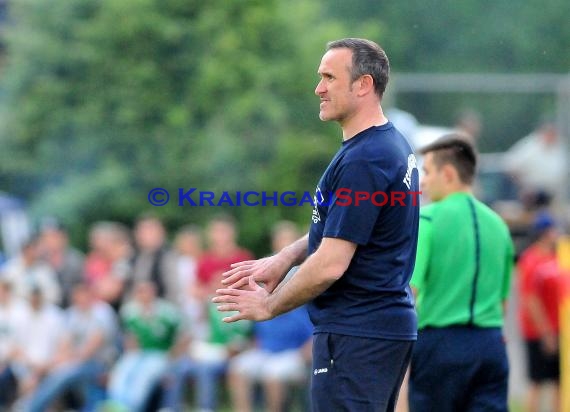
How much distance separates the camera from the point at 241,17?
18984 millimetres

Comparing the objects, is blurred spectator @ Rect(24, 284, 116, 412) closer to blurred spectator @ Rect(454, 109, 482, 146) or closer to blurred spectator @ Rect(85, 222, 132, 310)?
blurred spectator @ Rect(85, 222, 132, 310)

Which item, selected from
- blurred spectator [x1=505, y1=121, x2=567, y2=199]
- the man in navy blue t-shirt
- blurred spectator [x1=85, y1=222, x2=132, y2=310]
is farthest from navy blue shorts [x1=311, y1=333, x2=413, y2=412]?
blurred spectator [x1=505, y1=121, x2=567, y2=199]

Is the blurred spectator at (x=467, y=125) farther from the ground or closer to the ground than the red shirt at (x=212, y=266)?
farther from the ground

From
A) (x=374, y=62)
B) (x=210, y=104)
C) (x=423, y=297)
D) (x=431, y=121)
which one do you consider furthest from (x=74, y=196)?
(x=374, y=62)

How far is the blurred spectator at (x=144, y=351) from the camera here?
44.7ft

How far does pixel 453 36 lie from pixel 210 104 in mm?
7121

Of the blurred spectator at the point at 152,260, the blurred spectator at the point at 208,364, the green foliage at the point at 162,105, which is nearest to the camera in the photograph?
the blurred spectator at the point at 208,364

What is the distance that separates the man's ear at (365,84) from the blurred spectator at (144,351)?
823 centimetres

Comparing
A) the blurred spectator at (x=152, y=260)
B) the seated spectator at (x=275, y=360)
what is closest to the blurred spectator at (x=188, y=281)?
the blurred spectator at (x=152, y=260)

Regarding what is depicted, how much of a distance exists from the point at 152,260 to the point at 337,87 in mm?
9410

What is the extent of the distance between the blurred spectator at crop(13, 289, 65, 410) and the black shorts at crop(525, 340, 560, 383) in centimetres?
513

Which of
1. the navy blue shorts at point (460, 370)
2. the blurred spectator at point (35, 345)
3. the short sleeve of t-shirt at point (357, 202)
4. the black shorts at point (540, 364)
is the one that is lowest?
the black shorts at point (540, 364)

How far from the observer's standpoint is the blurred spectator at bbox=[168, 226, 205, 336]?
46.9ft

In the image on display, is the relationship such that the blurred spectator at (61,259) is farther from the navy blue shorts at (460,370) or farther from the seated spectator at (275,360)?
the navy blue shorts at (460,370)
